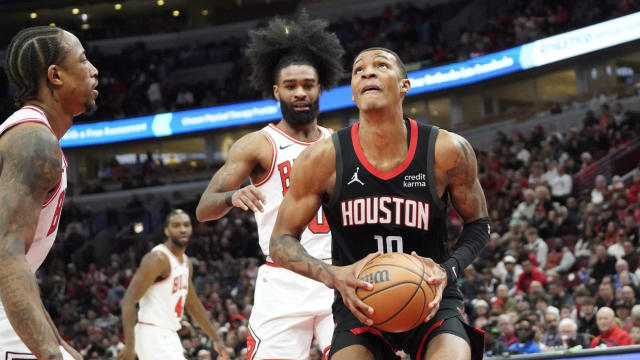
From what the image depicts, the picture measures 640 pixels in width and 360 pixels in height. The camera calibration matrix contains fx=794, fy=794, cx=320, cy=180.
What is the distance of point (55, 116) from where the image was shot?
337 centimetres

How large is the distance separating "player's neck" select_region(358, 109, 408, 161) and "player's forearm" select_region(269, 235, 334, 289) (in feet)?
1.89

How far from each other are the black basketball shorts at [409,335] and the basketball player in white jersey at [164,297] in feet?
13.7

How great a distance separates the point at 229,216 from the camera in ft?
73.1

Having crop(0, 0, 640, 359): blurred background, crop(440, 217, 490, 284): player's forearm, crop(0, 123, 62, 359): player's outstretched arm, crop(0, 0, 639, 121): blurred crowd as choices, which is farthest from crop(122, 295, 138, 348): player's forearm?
crop(0, 0, 639, 121): blurred crowd

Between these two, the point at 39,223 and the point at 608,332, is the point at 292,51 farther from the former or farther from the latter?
the point at 608,332

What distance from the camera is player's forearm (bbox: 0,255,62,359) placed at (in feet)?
9.17

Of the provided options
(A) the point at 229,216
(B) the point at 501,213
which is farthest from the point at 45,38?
(A) the point at 229,216

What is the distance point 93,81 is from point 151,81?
24397 millimetres

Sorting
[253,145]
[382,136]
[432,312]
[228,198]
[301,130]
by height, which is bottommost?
[432,312]

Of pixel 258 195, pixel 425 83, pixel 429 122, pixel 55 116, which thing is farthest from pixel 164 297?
pixel 429 122

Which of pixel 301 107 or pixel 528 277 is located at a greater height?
pixel 301 107

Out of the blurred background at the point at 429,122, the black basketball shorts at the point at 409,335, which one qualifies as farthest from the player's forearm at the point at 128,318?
the black basketball shorts at the point at 409,335

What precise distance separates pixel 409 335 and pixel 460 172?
844mm

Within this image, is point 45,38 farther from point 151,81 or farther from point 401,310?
point 151,81
